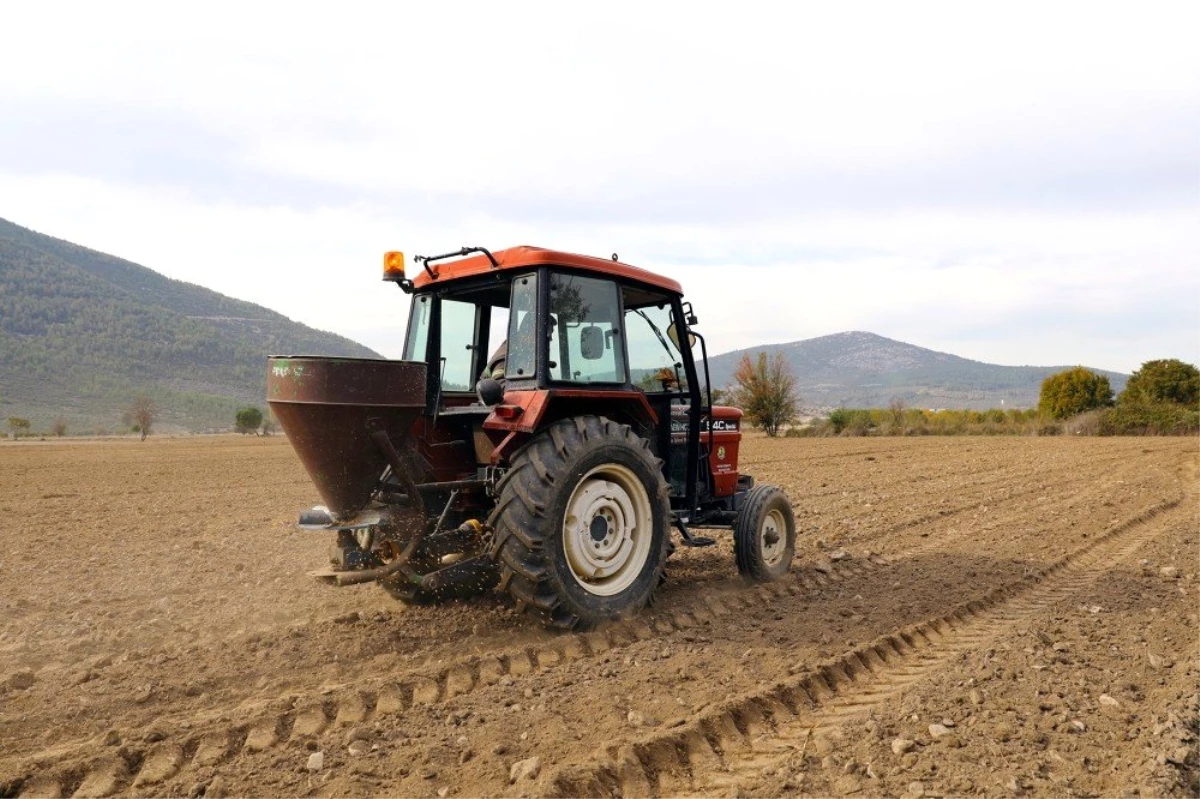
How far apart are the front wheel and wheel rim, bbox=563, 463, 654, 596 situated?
1390 mm

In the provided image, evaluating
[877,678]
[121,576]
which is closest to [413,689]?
[877,678]

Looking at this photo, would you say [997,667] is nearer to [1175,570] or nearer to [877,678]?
[877,678]

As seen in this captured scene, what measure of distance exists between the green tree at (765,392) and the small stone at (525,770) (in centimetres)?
3478

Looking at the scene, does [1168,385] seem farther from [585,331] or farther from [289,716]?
[289,716]

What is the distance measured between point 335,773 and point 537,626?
6.86ft

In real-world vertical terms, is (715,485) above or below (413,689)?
above

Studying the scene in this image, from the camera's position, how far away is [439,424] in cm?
558

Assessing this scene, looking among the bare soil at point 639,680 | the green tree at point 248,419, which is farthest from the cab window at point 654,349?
the green tree at point 248,419

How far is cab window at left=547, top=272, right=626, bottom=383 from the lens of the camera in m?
5.31

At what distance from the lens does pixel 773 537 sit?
6.91m

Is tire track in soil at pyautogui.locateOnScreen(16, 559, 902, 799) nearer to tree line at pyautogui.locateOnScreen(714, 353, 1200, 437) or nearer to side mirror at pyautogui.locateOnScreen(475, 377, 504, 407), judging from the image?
side mirror at pyautogui.locateOnScreen(475, 377, 504, 407)

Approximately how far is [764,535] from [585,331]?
2.42m

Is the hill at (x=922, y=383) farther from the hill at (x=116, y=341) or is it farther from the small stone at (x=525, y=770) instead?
the small stone at (x=525, y=770)

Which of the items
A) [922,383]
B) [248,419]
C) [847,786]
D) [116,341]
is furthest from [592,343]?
[922,383]
